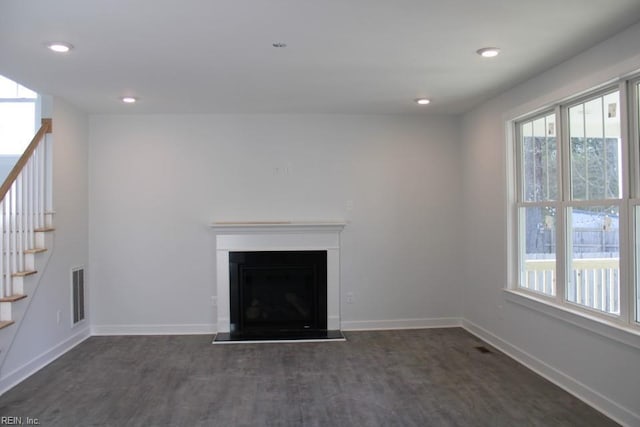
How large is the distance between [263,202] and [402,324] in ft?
7.21

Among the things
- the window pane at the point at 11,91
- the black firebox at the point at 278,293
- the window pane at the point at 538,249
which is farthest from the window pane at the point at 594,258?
the window pane at the point at 11,91

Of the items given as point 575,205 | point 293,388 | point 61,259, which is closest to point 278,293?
point 293,388

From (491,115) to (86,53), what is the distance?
3.73m

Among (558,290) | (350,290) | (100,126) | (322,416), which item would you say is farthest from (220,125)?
(558,290)

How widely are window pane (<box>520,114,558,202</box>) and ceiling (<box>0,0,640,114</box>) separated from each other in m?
0.46

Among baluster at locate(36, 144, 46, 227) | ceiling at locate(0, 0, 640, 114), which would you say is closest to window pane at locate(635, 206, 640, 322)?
ceiling at locate(0, 0, 640, 114)

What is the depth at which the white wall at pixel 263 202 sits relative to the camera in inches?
203

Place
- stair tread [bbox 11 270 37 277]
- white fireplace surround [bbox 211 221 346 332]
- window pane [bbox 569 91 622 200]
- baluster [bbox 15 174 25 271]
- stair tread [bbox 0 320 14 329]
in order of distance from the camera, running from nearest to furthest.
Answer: window pane [bbox 569 91 622 200] < stair tread [bbox 0 320 14 329] < stair tread [bbox 11 270 37 277] < baluster [bbox 15 174 25 271] < white fireplace surround [bbox 211 221 346 332]

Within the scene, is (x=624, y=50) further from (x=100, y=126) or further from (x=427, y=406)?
(x=100, y=126)

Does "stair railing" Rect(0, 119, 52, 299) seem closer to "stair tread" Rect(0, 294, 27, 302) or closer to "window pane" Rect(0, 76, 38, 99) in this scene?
"stair tread" Rect(0, 294, 27, 302)

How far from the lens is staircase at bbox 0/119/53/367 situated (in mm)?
3557

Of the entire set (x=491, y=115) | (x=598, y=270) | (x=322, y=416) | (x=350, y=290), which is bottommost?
(x=322, y=416)

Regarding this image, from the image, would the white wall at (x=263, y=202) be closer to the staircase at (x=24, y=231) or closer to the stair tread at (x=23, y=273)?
the staircase at (x=24, y=231)

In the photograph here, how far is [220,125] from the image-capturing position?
524 centimetres
